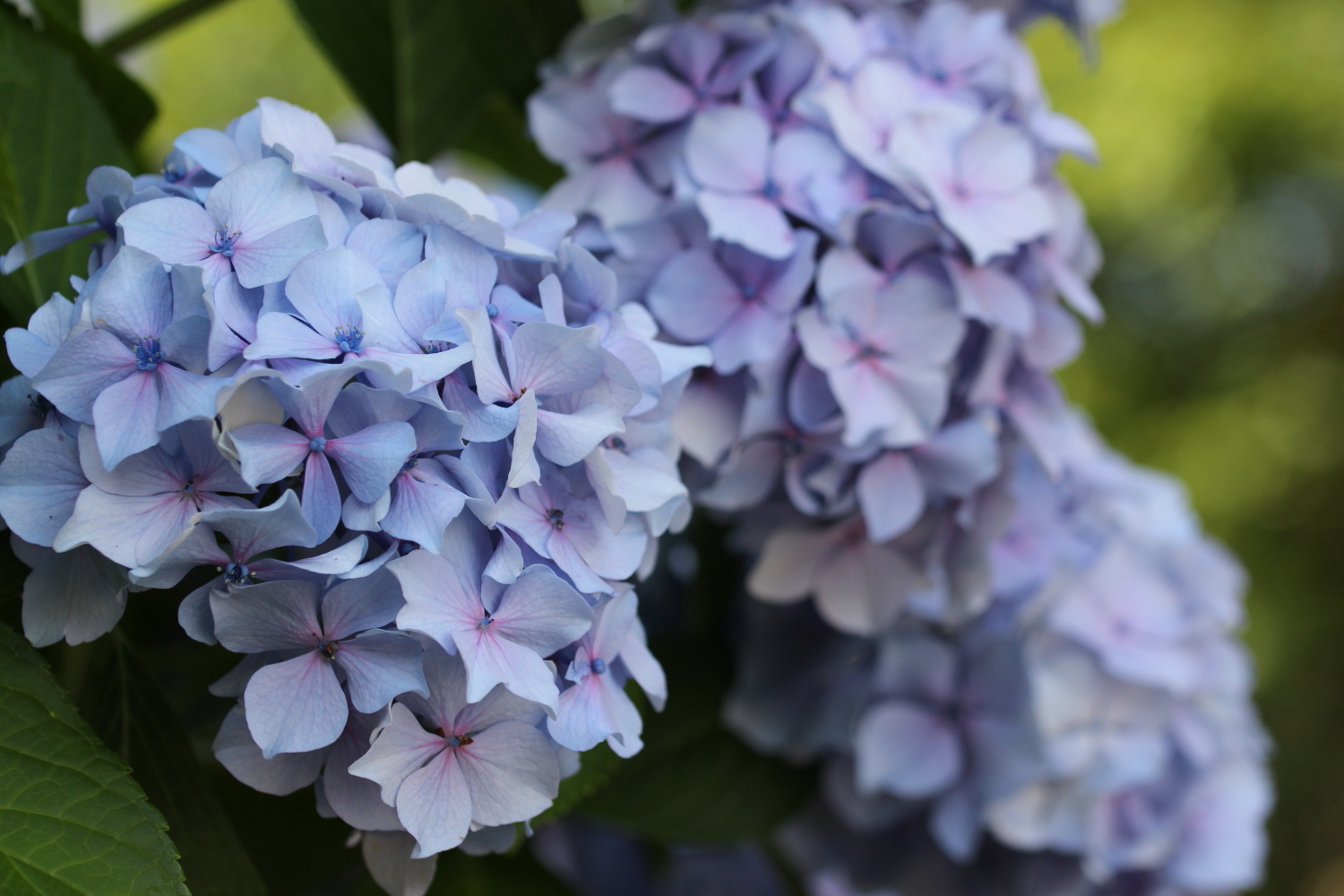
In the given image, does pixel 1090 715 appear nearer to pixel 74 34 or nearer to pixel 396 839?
pixel 396 839

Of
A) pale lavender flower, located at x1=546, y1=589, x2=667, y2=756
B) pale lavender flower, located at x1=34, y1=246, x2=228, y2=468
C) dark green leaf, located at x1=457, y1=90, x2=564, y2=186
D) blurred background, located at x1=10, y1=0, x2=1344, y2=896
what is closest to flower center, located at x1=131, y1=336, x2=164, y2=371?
pale lavender flower, located at x1=34, y1=246, x2=228, y2=468

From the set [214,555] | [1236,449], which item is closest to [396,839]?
[214,555]

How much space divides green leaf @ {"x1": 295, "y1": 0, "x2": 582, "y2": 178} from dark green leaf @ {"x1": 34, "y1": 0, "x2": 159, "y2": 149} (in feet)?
0.26

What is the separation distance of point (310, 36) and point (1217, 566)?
0.47 metres

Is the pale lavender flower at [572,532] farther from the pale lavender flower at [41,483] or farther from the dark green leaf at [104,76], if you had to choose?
the dark green leaf at [104,76]

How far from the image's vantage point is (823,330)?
34cm

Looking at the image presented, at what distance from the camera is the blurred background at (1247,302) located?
171cm

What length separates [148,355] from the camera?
22 cm

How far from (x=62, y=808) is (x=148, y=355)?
95 mm

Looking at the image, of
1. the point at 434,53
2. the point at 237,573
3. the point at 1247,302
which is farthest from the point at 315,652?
the point at 1247,302

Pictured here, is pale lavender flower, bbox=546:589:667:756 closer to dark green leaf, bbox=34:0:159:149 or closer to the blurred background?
dark green leaf, bbox=34:0:159:149

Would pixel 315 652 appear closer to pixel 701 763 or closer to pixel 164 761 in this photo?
pixel 164 761

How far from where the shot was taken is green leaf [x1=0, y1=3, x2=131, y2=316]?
31 cm

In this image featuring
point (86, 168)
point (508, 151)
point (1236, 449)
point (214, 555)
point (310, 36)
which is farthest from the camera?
point (1236, 449)
